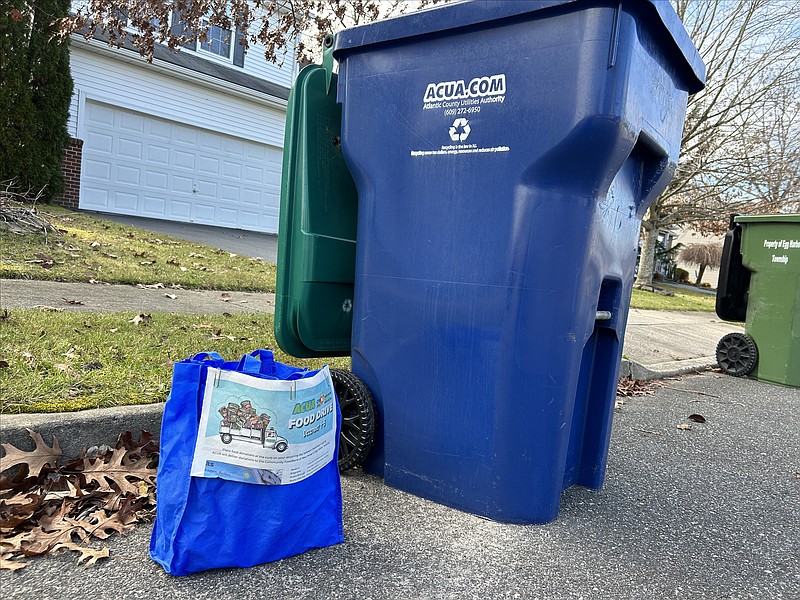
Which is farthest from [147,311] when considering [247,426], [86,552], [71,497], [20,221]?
[20,221]

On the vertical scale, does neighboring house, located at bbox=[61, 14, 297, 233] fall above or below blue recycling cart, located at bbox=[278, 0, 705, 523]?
above

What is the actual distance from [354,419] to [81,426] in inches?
Answer: 42.6

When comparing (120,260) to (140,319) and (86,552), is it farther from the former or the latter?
(86,552)

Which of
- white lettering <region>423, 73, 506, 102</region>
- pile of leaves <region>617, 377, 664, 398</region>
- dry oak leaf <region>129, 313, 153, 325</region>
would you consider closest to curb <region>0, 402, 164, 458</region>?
dry oak leaf <region>129, 313, 153, 325</region>

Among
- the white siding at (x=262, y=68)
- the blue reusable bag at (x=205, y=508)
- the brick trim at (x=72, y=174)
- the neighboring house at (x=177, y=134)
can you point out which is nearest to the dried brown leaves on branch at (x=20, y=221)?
the brick trim at (x=72, y=174)

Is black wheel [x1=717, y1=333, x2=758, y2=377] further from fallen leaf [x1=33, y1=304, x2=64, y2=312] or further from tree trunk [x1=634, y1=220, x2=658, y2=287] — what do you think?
tree trunk [x1=634, y1=220, x2=658, y2=287]

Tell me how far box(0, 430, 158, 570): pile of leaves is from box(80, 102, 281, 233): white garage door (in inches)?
448

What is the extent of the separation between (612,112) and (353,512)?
1.74 metres

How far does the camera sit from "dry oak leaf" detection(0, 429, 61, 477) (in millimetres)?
2221

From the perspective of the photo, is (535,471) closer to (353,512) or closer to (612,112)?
(353,512)

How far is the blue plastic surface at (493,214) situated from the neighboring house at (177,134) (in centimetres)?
1067

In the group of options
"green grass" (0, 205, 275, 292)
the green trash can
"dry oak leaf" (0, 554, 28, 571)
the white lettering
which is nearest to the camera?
"dry oak leaf" (0, 554, 28, 571)

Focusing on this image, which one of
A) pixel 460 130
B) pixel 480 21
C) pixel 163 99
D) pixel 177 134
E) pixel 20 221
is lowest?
pixel 20 221

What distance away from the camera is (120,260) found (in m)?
6.86
